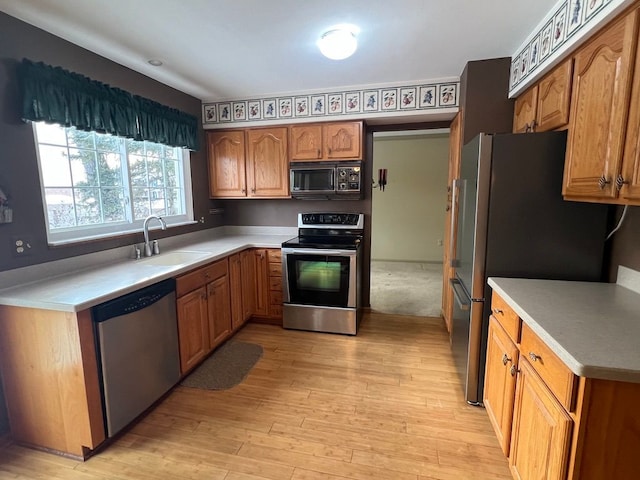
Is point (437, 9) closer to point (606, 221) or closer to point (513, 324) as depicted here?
point (606, 221)

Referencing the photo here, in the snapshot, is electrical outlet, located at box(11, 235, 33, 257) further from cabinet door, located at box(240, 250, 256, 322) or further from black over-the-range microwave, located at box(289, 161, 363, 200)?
black over-the-range microwave, located at box(289, 161, 363, 200)

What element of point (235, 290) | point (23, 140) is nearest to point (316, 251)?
point (235, 290)

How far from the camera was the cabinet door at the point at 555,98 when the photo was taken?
5.74 feet

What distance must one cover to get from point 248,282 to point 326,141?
1.72 meters

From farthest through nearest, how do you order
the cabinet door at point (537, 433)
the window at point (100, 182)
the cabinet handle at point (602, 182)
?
the window at point (100, 182) → the cabinet handle at point (602, 182) → the cabinet door at point (537, 433)

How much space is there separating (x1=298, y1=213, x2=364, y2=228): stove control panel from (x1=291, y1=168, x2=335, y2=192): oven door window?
384 mm

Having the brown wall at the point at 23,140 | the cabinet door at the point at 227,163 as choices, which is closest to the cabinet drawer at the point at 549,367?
the brown wall at the point at 23,140

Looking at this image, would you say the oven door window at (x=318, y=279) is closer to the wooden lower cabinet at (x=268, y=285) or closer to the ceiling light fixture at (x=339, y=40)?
the wooden lower cabinet at (x=268, y=285)

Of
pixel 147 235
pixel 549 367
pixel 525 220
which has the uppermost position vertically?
pixel 525 220

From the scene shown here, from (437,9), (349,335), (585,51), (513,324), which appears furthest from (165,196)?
(585,51)

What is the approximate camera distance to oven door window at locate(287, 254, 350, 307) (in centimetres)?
317

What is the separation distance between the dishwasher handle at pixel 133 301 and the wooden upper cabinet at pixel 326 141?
6.33 feet

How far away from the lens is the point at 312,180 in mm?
3453

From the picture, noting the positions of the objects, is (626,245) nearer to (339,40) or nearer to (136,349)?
(339,40)
